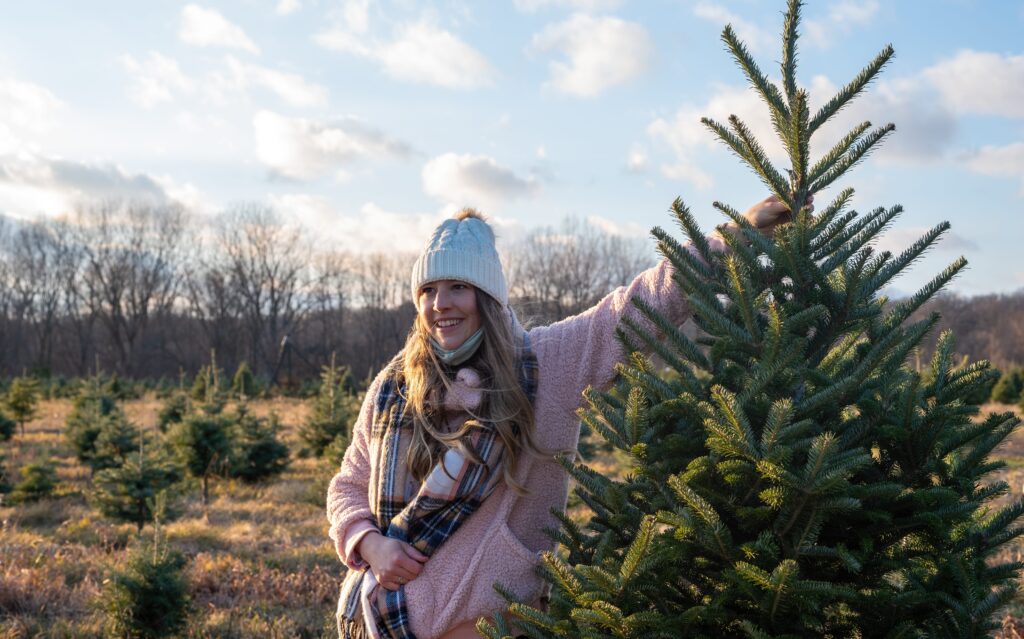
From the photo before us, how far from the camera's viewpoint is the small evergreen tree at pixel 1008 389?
22.6m

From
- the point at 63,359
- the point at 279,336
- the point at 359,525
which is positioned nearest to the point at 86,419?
the point at 359,525

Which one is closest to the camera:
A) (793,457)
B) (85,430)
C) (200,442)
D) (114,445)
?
(793,457)

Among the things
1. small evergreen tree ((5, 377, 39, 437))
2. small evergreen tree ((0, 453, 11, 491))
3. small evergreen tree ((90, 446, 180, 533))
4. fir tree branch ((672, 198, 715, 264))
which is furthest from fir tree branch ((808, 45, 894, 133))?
small evergreen tree ((5, 377, 39, 437))

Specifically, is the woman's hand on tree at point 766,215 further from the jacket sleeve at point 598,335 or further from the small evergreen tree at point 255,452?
the small evergreen tree at point 255,452

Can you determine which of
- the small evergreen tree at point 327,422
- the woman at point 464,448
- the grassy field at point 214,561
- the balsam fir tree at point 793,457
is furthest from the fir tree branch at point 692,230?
the small evergreen tree at point 327,422

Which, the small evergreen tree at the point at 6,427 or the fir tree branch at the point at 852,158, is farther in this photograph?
the small evergreen tree at the point at 6,427

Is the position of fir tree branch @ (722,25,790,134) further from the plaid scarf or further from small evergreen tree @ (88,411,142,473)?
small evergreen tree @ (88,411,142,473)

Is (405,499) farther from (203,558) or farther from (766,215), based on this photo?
(203,558)

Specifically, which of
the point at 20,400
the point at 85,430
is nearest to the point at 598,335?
the point at 85,430

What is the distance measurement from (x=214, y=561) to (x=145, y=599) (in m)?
2.04

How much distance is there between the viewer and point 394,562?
2.63 metres

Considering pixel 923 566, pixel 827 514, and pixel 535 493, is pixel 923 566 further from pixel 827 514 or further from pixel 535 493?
pixel 535 493

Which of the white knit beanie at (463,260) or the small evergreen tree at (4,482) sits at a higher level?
the white knit beanie at (463,260)

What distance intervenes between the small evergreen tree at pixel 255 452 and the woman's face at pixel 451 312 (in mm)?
10924
